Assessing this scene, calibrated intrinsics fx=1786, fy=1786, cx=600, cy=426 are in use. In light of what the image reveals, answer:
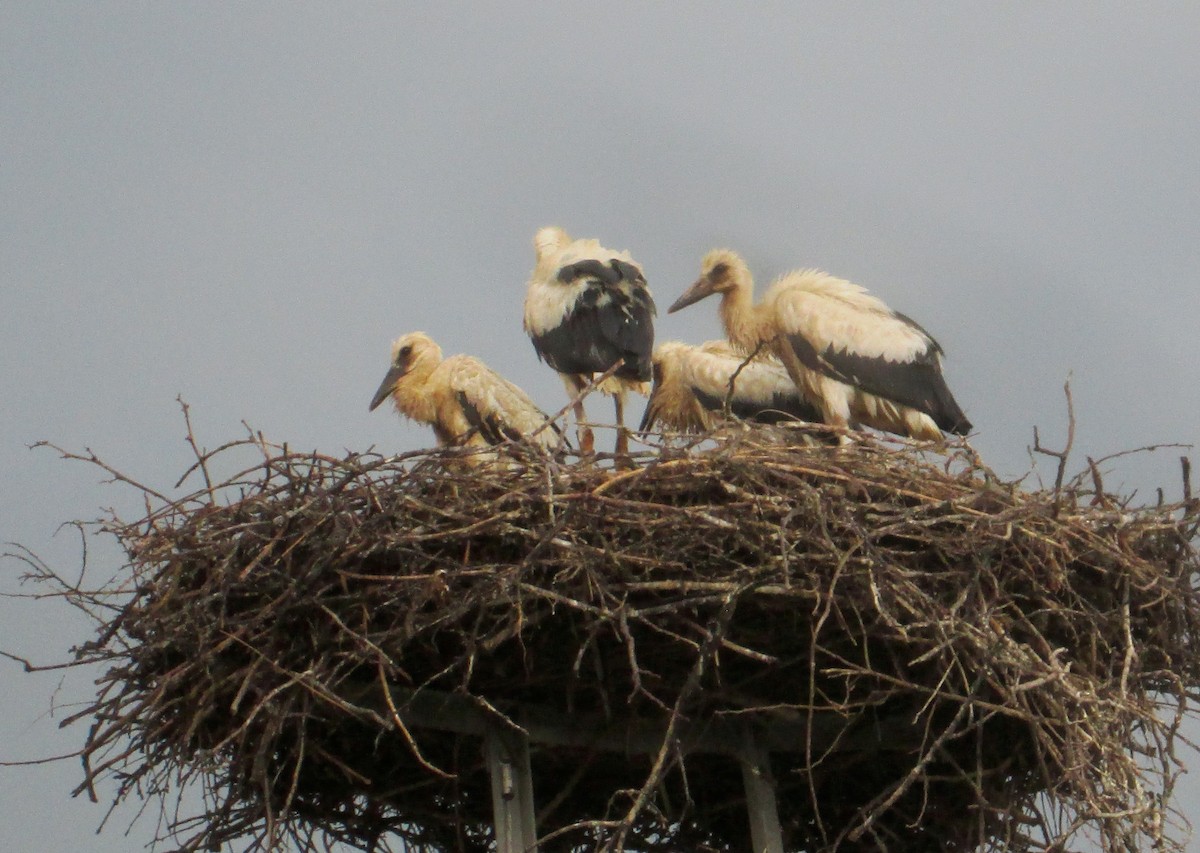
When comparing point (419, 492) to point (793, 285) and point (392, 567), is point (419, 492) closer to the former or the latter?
point (392, 567)

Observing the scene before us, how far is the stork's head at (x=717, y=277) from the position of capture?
26.5 feet

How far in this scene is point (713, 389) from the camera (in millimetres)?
7840

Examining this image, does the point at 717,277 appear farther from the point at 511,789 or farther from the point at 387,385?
the point at 511,789

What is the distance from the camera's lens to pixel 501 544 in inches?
193

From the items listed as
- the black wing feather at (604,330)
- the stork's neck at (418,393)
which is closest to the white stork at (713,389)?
the black wing feather at (604,330)

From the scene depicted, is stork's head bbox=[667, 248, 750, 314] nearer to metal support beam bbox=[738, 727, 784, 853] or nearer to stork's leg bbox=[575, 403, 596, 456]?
stork's leg bbox=[575, 403, 596, 456]

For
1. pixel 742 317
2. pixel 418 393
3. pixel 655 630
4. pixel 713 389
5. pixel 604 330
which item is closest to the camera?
pixel 655 630

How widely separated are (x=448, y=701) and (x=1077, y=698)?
172 cm

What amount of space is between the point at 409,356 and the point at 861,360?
2165 mm

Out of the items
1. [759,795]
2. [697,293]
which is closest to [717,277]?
[697,293]

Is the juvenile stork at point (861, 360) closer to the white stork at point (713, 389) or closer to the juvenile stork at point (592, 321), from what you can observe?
the white stork at point (713, 389)

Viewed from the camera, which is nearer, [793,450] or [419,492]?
[419,492]

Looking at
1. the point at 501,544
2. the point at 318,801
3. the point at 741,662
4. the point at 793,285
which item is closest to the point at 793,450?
the point at 741,662

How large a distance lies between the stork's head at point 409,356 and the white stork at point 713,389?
3.43 feet
